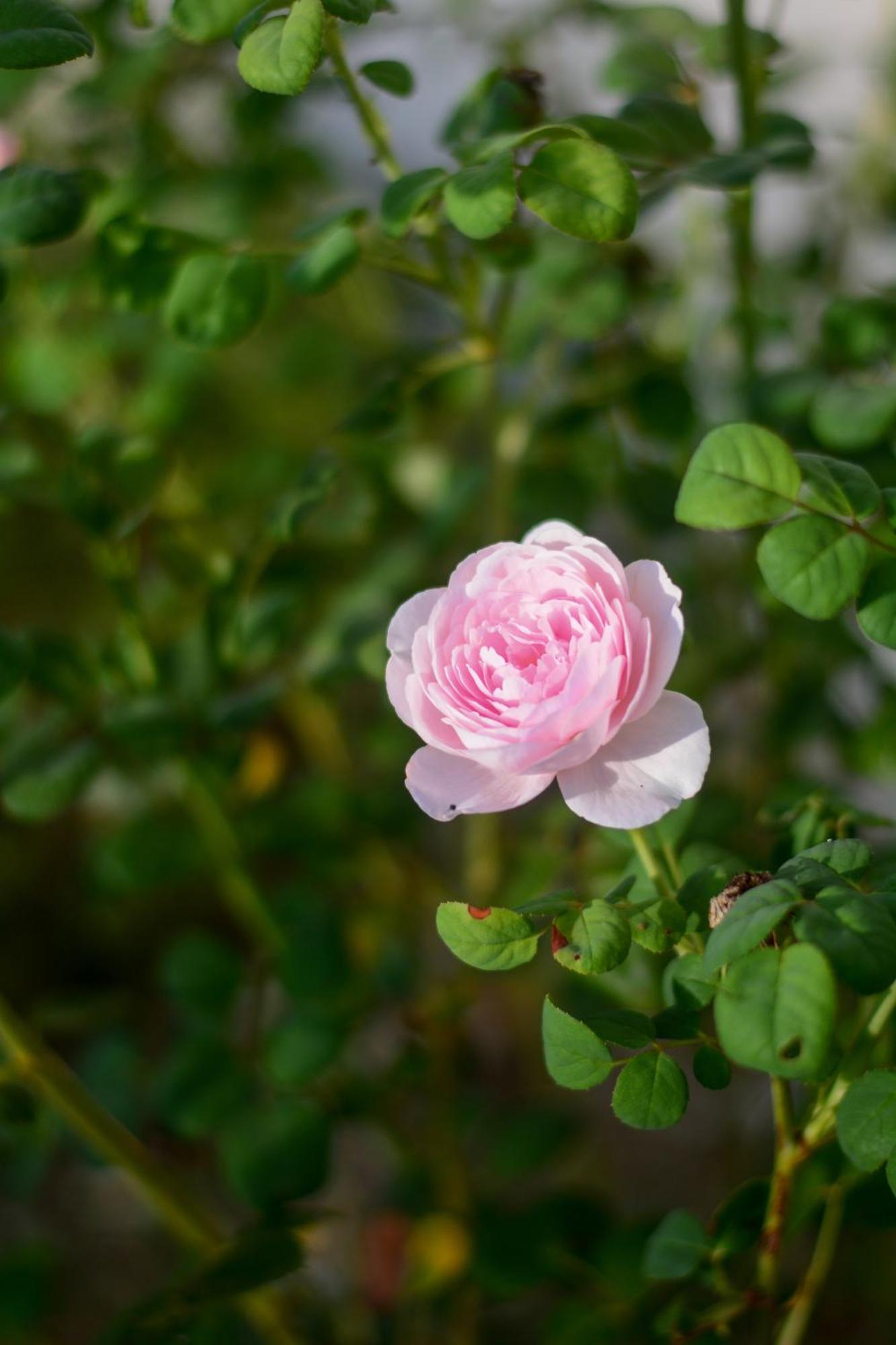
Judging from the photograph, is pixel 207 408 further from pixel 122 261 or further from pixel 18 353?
pixel 122 261

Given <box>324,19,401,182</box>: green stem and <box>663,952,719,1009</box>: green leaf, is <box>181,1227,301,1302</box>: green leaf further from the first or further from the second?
<box>324,19,401,182</box>: green stem

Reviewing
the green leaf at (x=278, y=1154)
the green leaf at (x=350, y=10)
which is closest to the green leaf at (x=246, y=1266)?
the green leaf at (x=278, y=1154)

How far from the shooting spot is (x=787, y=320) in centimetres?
99

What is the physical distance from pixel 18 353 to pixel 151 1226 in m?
0.97

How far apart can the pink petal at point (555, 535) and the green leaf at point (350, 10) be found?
24cm

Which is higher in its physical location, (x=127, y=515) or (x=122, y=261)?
(x=122, y=261)

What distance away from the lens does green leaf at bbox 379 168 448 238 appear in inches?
23.3

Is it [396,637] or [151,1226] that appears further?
[151,1226]

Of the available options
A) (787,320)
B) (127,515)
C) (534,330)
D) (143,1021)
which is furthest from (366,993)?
(143,1021)

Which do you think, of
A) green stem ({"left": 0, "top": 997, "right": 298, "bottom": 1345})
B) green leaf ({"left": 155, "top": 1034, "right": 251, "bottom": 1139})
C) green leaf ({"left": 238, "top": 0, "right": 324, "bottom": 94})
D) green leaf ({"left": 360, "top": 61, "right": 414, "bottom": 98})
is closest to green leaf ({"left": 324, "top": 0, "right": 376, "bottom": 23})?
green leaf ({"left": 238, "top": 0, "right": 324, "bottom": 94})

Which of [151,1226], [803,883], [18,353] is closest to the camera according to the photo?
[803,883]

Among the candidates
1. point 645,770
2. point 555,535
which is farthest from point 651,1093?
point 555,535

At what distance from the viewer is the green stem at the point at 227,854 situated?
0.87m

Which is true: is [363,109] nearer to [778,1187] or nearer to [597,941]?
[597,941]
